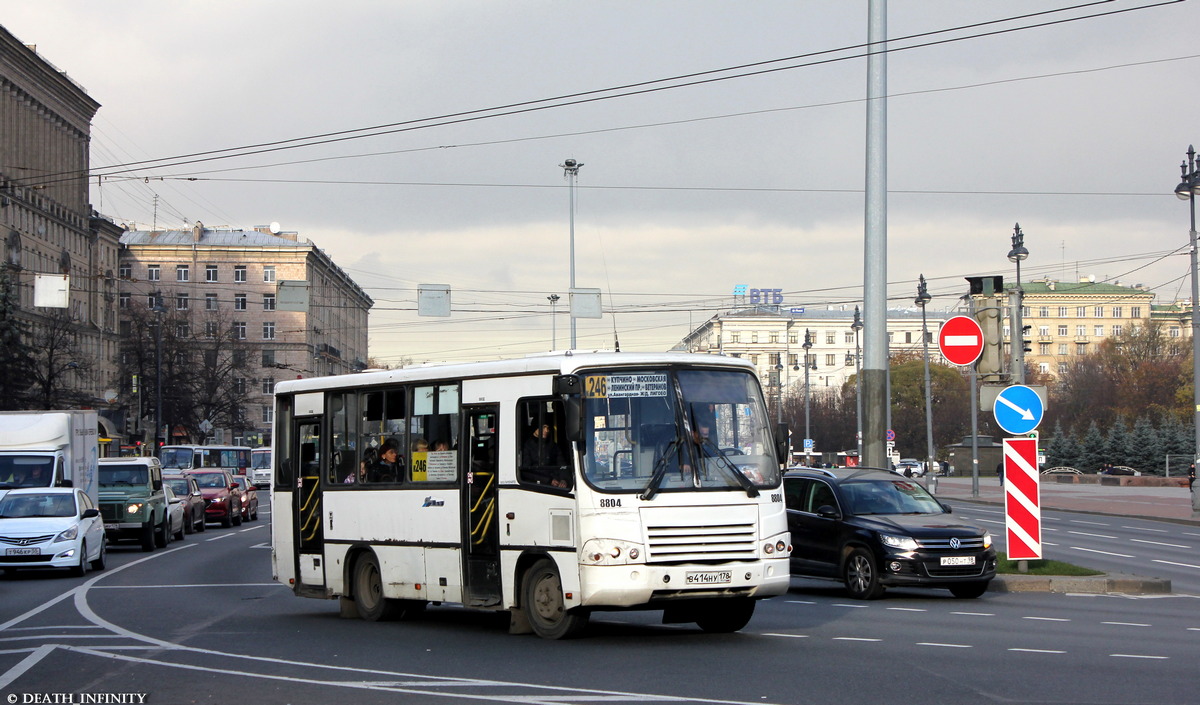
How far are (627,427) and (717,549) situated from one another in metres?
1.38

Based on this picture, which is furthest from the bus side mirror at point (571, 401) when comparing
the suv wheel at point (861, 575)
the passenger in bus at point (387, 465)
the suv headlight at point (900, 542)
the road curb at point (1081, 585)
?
the road curb at point (1081, 585)

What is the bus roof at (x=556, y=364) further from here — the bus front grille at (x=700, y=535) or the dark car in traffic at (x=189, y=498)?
the dark car in traffic at (x=189, y=498)

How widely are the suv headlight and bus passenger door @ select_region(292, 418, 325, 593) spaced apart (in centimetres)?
695

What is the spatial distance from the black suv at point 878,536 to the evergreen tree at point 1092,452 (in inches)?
2871

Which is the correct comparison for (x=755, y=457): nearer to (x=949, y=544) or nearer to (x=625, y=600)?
(x=625, y=600)

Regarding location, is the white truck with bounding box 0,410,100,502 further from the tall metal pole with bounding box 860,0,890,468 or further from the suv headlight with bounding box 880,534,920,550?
the suv headlight with bounding box 880,534,920,550

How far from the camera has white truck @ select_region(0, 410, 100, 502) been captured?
2852 centimetres

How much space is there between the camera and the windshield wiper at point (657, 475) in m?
12.5

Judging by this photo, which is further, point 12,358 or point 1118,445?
point 1118,445

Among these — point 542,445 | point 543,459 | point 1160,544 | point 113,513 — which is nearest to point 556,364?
point 542,445

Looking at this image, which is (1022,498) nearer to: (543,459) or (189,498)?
(543,459)

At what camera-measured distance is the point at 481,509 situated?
14.1 meters

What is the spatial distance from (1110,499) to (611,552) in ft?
168

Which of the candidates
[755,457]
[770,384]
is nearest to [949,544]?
[755,457]
